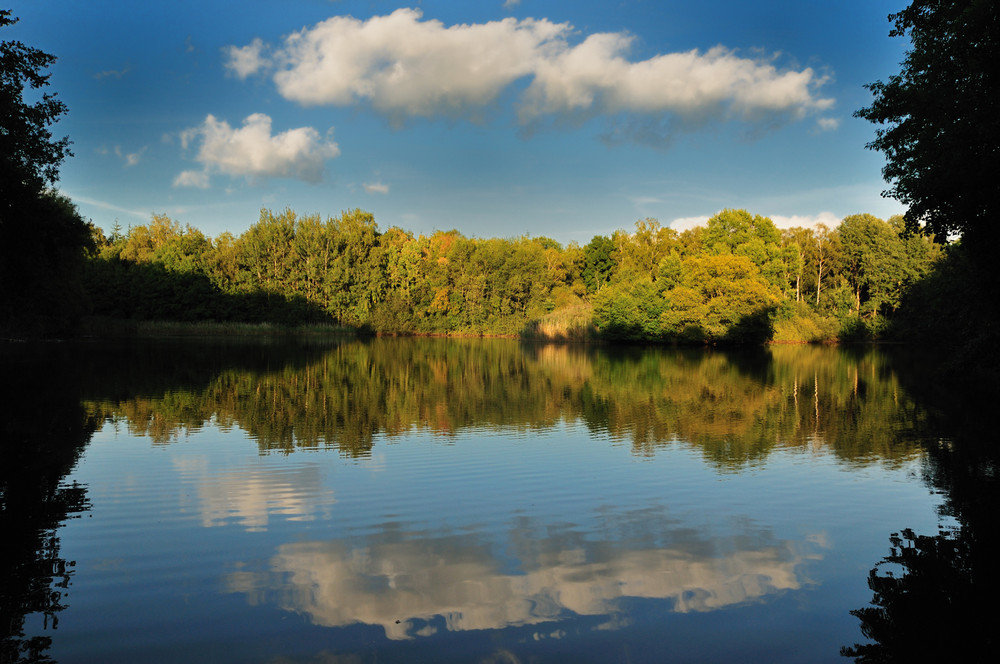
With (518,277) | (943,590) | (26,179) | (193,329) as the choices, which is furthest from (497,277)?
(943,590)

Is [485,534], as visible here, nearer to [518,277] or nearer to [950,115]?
[950,115]

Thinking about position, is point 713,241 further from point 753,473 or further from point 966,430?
point 753,473

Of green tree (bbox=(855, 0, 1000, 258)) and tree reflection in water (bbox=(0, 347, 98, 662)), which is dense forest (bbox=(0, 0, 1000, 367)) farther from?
tree reflection in water (bbox=(0, 347, 98, 662))

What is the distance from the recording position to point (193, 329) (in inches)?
2712

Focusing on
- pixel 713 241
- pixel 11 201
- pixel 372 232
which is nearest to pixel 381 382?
pixel 11 201

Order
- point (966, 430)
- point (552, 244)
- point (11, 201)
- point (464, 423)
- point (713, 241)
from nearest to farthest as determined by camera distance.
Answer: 1. point (966, 430)
2. point (464, 423)
3. point (11, 201)
4. point (713, 241)
5. point (552, 244)

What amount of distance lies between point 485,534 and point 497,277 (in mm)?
75872

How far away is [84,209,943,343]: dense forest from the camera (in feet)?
211

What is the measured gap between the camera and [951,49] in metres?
15.1

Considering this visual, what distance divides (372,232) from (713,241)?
41.2 metres

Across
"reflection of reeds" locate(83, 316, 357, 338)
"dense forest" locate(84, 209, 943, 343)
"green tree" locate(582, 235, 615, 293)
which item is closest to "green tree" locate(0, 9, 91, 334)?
"reflection of reeds" locate(83, 316, 357, 338)

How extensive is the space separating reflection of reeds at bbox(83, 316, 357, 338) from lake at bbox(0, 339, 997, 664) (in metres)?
47.1

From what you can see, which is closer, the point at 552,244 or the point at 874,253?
the point at 874,253

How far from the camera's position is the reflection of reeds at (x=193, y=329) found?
5853 cm
